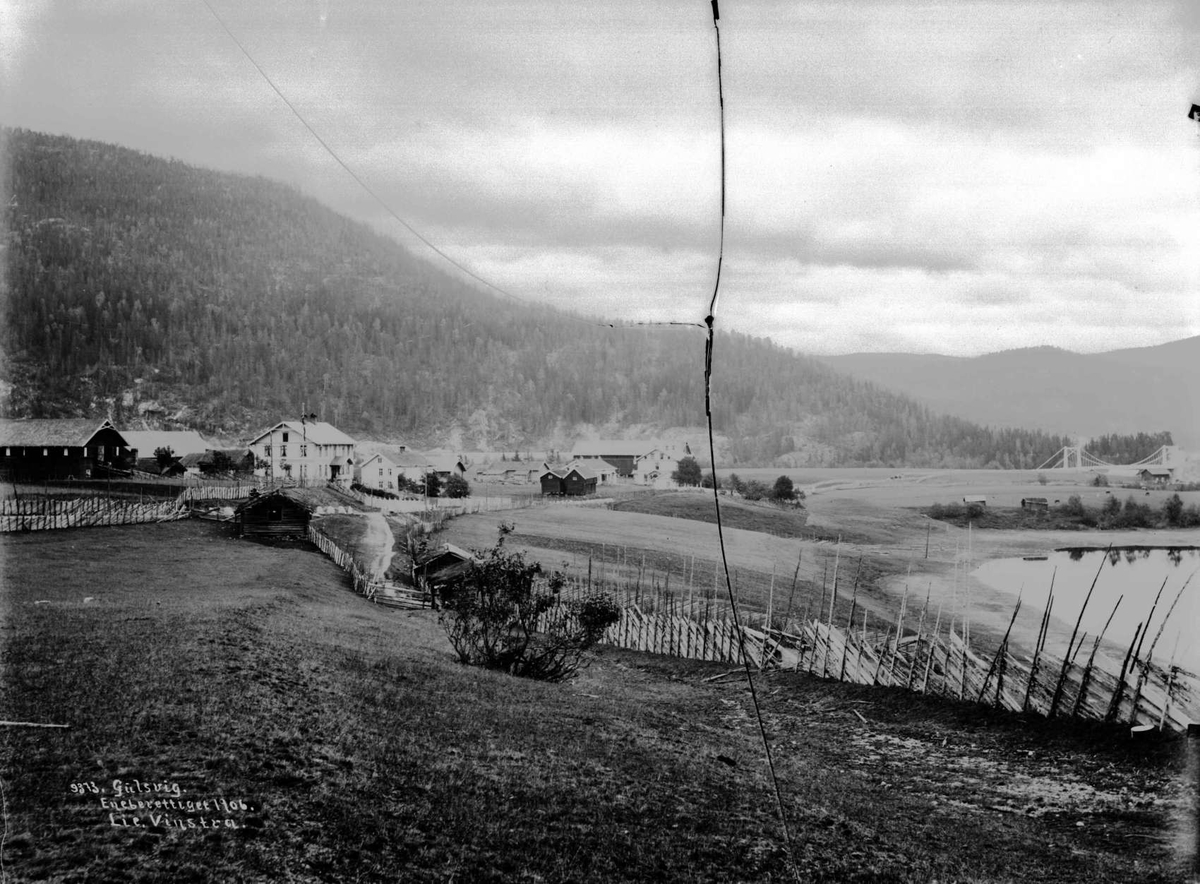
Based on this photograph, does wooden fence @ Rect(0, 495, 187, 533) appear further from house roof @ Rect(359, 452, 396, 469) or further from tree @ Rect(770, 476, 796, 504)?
tree @ Rect(770, 476, 796, 504)

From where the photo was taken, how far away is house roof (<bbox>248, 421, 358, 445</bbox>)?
8406 mm

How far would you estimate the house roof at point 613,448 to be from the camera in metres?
10.7

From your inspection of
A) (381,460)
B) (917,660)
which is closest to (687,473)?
(917,660)

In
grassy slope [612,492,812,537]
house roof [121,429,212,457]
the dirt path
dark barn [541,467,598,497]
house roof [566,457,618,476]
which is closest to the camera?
house roof [121,429,212,457]

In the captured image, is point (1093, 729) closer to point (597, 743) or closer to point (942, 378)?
point (597, 743)

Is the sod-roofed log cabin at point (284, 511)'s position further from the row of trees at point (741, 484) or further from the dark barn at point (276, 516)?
the row of trees at point (741, 484)

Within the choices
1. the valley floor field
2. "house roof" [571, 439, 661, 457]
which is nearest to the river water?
the valley floor field

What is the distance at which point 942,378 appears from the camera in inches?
595

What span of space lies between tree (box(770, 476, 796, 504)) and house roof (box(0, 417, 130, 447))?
780cm

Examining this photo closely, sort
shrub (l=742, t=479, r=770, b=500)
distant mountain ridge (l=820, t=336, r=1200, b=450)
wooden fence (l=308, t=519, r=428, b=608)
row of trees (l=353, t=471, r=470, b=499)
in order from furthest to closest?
shrub (l=742, t=479, r=770, b=500), row of trees (l=353, t=471, r=470, b=499), wooden fence (l=308, t=519, r=428, b=608), distant mountain ridge (l=820, t=336, r=1200, b=450)

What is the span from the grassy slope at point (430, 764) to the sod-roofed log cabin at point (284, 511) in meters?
0.38

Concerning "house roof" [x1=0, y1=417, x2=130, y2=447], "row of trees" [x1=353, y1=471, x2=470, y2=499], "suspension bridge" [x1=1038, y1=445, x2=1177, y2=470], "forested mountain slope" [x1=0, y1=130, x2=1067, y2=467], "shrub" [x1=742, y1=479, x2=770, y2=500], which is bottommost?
"row of trees" [x1=353, y1=471, x2=470, y2=499]

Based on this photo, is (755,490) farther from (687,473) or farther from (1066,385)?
(1066,385)

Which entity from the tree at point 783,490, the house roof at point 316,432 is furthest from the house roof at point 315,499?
the tree at point 783,490
